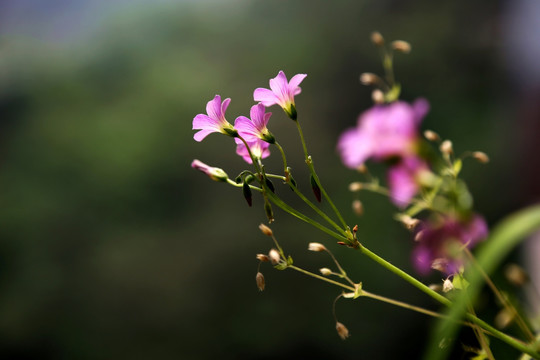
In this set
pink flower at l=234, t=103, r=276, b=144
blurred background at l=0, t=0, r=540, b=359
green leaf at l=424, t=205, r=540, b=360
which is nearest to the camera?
green leaf at l=424, t=205, r=540, b=360

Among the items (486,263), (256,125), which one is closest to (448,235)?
(486,263)

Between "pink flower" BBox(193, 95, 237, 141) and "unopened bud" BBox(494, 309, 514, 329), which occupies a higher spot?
"pink flower" BBox(193, 95, 237, 141)

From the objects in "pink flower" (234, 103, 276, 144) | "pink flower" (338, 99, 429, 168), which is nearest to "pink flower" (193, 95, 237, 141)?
"pink flower" (234, 103, 276, 144)

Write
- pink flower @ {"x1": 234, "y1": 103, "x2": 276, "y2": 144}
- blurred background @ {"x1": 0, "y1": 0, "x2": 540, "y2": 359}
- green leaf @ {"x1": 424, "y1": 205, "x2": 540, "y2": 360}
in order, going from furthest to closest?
blurred background @ {"x1": 0, "y1": 0, "x2": 540, "y2": 359} < pink flower @ {"x1": 234, "y1": 103, "x2": 276, "y2": 144} < green leaf @ {"x1": 424, "y1": 205, "x2": 540, "y2": 360}

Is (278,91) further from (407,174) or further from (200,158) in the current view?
(200,158)

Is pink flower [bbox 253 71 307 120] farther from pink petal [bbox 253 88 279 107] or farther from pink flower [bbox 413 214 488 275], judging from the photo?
pink flower [bbox 413 214 488 275]

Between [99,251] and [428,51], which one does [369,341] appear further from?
[428,51]
